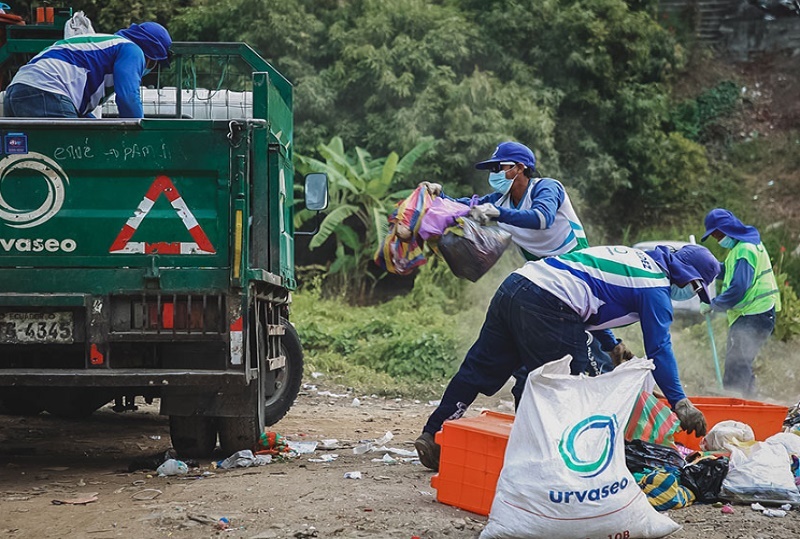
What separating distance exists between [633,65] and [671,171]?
2.12 metres

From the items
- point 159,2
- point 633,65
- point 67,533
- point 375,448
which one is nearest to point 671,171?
point 633,65

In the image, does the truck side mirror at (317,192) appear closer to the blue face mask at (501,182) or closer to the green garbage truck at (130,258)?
the blue face mask at (501,182)

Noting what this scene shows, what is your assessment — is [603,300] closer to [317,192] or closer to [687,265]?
[687,265]

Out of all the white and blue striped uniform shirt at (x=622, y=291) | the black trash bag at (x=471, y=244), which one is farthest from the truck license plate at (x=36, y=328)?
the white and blue striped uniform shirt at (x=622, y=291)

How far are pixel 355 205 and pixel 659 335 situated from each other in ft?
37.0

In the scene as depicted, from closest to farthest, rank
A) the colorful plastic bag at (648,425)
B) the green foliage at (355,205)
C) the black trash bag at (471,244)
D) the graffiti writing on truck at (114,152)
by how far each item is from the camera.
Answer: the colorful plastic bag at (648,425) < the graffiti writing on truck at (114,152) < the black trash bag at (471,244) < the green foliage at (355,205)

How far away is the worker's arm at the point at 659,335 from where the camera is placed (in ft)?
16.5

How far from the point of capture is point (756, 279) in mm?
8648

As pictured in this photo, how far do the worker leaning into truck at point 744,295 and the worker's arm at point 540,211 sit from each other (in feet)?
9.33

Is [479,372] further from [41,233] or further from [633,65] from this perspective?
[633,65]

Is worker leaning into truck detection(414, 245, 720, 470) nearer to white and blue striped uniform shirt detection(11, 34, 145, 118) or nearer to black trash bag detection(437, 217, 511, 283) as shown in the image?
black trash bag detection(437, 217, 511, 283)

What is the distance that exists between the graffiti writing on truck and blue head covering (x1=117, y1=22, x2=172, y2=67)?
1.18 metres

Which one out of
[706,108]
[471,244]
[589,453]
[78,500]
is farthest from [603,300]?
[706,108]

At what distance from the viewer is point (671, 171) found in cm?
1916
